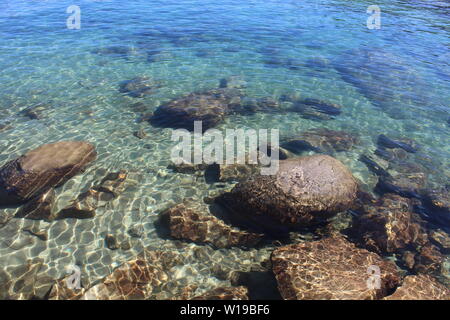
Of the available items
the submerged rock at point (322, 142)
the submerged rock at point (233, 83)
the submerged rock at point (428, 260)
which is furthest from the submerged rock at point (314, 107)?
the submerged rock at point (428, 260)

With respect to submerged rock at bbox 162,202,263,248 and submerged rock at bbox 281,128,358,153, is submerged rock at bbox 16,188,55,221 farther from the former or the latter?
submerged rock at bbox 281,128,358,153

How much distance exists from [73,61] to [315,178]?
58.4 feet

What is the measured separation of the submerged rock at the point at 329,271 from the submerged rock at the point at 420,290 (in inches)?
8.6

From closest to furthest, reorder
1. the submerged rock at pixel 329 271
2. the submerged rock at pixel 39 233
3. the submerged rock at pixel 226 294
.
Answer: the submerged rock at pixel 329 271 < the submerged rock at pixel 226 294 < the submerged rock at pixel 39 233

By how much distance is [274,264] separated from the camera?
23.0 feet

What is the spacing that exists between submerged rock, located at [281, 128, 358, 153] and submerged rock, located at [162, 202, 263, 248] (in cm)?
502

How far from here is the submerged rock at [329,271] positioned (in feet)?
20.9

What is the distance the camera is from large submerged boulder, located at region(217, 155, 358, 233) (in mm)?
8031

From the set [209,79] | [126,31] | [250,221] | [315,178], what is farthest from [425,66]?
[126,31]

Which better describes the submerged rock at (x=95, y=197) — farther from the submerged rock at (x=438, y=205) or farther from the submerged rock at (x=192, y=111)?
the submerged rock at (x=438, y=205)

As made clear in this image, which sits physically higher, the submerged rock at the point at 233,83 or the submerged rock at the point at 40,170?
the submerged rock at the point at 233,83

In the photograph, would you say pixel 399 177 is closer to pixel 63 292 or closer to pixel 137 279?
pixel 137 279

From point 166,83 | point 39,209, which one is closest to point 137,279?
point 39,209
